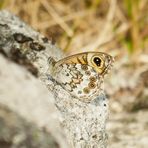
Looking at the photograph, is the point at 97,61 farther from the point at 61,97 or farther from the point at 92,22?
the point at 92,22

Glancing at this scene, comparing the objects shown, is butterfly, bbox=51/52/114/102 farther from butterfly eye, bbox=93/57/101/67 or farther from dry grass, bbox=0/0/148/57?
dry grass, bbox=0/0/148/57

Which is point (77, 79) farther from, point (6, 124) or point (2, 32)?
point (6, 124)

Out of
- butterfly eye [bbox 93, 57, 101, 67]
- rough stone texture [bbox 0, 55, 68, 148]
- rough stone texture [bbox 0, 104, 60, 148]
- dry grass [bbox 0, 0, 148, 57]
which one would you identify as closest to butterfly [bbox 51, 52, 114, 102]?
butterfly eye [bbox 93, 57, 101, 67]

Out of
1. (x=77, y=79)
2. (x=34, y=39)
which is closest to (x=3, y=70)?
(x=77, y=79)

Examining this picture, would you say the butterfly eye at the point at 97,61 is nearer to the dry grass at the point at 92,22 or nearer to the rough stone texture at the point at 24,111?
the rough stone texture at the point at 24,111

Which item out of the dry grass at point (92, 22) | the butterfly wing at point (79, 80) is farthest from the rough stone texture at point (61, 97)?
the dry grass at point (92, 22)
